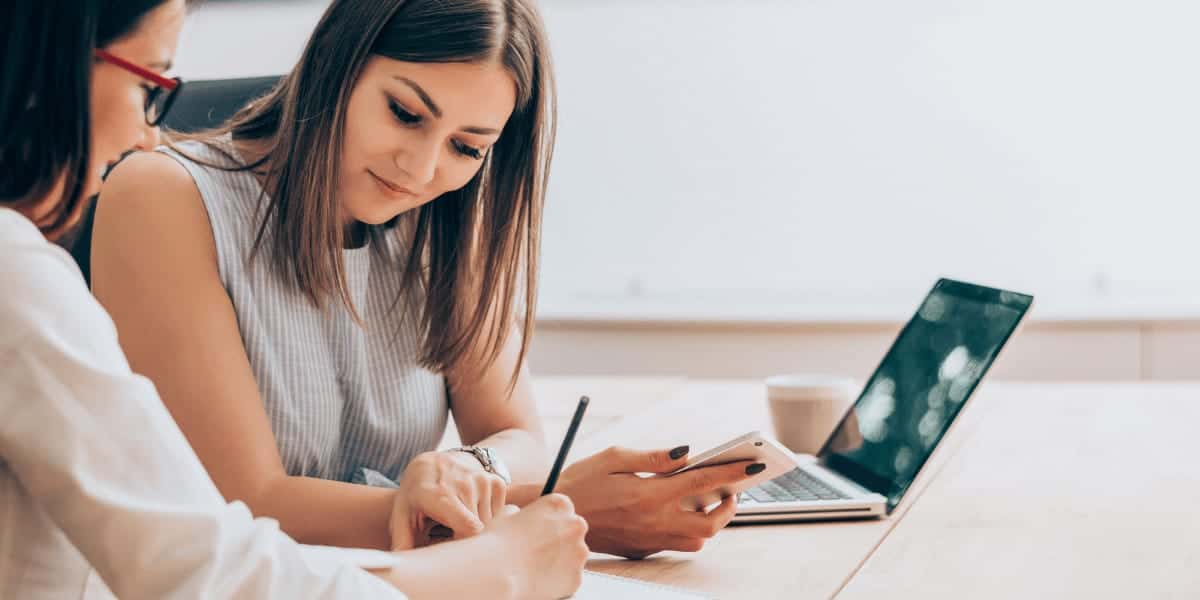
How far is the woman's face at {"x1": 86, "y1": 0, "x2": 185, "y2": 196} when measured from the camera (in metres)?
0.79

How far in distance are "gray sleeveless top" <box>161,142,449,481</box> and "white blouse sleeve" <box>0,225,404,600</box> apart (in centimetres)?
58

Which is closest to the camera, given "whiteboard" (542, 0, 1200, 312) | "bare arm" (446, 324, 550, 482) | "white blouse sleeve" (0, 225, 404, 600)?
"white blouse sleeve" (0, 225, 404, 600)

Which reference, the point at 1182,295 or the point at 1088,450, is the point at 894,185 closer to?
the point at 1182,295

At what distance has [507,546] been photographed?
3.27 ft

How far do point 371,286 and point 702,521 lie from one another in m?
0.54

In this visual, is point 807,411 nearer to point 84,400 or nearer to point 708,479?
point 708,479

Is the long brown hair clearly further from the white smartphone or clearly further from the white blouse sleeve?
the white blouse sleeve

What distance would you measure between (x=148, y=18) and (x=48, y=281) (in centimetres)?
18

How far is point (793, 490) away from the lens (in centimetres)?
143

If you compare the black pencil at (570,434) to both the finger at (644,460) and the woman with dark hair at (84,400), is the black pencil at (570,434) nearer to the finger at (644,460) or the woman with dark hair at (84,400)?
the finger at (644,460)

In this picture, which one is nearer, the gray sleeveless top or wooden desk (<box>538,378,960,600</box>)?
wooden desk (<box>538,378,960,600</box>)

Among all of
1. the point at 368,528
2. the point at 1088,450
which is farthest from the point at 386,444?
the point at 1088,450

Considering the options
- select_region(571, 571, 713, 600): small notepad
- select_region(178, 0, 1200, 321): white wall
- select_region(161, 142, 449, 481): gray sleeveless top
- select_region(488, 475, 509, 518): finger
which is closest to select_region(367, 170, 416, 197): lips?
select_region(161, 142, 449, 481): gray sleeveless top

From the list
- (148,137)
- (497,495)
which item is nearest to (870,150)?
(497,495)
